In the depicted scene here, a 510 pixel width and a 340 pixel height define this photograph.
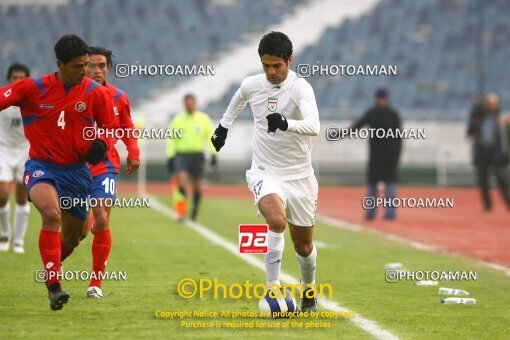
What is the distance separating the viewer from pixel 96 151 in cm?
842

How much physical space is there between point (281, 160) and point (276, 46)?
3.05 ft

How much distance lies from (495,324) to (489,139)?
16221mm

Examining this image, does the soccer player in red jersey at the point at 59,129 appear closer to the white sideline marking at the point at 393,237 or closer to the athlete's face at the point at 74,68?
the athlete's face at the point at 74,68

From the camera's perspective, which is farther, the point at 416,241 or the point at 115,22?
the point at 115,22

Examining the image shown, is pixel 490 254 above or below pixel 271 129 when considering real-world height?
below

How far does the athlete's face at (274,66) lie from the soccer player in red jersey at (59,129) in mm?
1403

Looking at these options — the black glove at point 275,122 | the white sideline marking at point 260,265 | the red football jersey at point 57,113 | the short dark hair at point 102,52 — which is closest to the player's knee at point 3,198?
the white sideline marking at point 260,265

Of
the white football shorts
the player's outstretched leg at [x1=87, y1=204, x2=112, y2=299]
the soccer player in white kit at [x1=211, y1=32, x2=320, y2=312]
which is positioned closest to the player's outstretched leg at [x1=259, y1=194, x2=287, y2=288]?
the soccer player in white kit at [x1=211, y1=32, x2=320, y2=312]

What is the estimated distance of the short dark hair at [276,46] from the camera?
26.2 feet

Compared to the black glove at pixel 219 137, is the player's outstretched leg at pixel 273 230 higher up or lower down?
lower down

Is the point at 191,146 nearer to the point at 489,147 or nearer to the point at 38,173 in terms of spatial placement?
the point at 489,147

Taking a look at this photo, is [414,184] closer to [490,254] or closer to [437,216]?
[437,216]

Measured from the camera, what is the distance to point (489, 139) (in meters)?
23.7

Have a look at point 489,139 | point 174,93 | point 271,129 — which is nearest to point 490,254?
point 271,129
